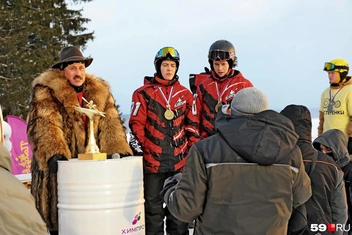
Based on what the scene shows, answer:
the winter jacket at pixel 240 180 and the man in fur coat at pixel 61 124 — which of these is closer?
the winter jacket at pixel 240 180

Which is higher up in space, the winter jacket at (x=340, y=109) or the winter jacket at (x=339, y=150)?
the winter jacket at (x=340, y=109)

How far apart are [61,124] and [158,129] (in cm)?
113

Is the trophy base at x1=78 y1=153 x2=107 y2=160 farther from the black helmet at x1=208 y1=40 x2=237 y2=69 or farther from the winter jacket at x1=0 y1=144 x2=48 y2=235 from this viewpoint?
the winter jacket at x1=0 y1=144 x2=48 y2=235

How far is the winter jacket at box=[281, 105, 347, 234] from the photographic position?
3818mm

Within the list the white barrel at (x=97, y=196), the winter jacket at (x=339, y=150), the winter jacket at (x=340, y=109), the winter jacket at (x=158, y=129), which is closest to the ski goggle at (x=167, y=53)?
the winter jacket at (x=158, y=129)

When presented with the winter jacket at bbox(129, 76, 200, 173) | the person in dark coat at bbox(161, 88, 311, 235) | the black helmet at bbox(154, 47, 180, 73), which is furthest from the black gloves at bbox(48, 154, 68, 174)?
the black helmet at bbox(154, 47, 180, 73)

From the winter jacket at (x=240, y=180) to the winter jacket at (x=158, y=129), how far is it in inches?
91.4

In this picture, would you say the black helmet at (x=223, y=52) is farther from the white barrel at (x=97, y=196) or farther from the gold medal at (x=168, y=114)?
the white barrel at (x=97, y=196)

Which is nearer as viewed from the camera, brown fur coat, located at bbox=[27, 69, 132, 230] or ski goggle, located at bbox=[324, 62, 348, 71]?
brown fur coat, located at bbox=[27, 69, 132, 230]

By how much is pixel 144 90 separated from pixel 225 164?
2631 millimetres

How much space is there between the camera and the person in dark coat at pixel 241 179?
2910 millimetres

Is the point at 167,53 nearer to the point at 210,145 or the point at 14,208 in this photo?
the point at 210,145

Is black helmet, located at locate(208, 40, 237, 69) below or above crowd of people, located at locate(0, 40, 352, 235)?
above

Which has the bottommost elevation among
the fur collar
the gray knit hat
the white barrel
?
the white barrel
